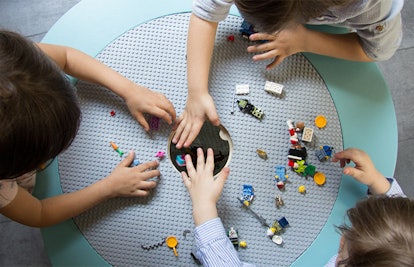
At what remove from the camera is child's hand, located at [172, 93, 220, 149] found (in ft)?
2.63

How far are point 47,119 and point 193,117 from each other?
31cm

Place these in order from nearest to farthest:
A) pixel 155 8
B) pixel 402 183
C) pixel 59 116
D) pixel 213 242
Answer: pixel 59 116 < pixel 213 242 < pixel 155 8 < pixel 402 183

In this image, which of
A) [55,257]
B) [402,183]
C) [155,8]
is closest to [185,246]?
[55,257]

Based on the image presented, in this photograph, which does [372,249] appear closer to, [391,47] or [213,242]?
[213,242]

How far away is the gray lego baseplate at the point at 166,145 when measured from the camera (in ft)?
2.57

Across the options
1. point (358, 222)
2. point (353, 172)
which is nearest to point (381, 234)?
point (358, 222)

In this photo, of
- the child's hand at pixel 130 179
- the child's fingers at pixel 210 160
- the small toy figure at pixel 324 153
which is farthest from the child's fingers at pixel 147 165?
the small toy figure at pixel 324 153

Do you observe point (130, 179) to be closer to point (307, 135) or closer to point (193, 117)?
point (193, 117)

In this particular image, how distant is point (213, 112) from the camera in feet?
2.63

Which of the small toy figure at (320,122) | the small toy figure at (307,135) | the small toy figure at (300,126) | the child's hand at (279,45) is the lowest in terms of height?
the small toy figure at (307,135)

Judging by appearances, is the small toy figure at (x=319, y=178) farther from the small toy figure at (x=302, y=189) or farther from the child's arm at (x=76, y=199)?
the child's arm at (x=76, y=199)

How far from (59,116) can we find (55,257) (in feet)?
1.07

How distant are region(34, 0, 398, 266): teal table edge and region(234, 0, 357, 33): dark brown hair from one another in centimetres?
25

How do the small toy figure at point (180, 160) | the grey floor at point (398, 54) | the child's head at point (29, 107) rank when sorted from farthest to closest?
1. the grey floor at point (398, 54)
2. the small toy figure at point (180, 160)
3. the child's head at point (29, 107)
